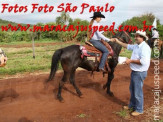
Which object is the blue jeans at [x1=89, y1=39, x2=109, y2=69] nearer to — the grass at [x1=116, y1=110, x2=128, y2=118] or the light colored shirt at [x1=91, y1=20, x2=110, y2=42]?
the light colored shirt at [x1=91, y1=20, x2=110, y2=42]

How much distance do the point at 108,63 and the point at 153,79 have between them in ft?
10.3

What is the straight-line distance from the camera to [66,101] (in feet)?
18.2

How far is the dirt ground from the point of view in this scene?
14.4ft

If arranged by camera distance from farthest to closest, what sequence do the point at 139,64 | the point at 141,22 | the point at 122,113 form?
the point at 141,22 → the point at 122,113 → the point at 139,64

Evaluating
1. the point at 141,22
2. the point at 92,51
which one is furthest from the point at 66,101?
the point at 141,22

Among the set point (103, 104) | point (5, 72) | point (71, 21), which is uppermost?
point (71, 21)

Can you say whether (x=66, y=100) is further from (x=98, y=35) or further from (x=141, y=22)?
(x=141, y=22)

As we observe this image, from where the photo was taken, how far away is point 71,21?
47.8m

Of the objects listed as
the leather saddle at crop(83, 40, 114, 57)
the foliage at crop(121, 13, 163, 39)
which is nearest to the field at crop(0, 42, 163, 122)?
the leather saddle at crop(83, 40, 114, 57)

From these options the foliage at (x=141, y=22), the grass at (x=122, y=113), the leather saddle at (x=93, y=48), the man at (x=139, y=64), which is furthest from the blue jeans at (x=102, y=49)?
the foliage at (x=141, y=22)

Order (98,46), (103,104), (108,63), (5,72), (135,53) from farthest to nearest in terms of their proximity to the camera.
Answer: (5,72) < (108,63) < (98,46) < (103,104) < (135,53)

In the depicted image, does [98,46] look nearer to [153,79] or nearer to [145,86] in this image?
[145,86]

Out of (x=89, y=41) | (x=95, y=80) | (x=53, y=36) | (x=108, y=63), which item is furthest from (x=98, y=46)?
(x=53, y=36)

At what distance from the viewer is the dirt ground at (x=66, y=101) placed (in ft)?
14.4
